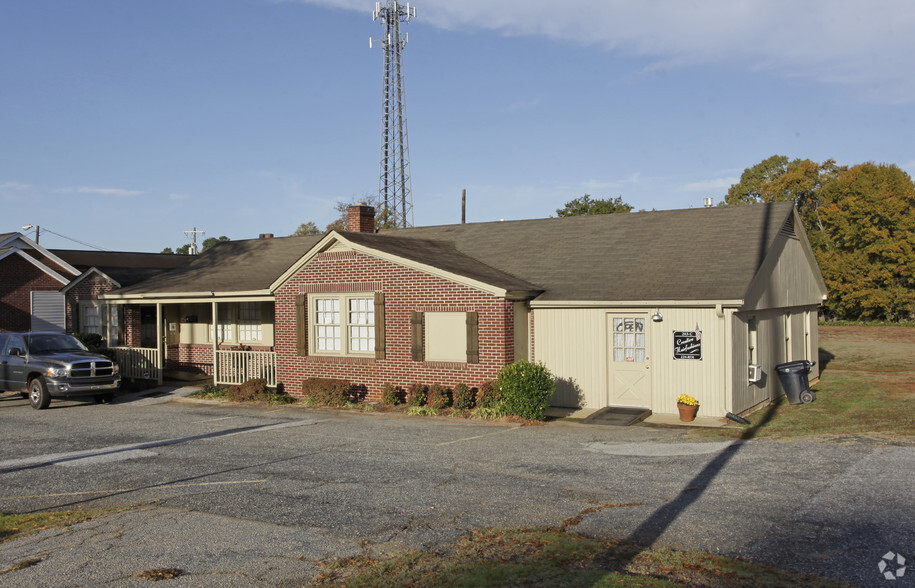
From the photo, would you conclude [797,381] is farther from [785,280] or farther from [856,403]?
[785,280]

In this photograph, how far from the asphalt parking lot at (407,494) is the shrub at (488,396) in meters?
0.93

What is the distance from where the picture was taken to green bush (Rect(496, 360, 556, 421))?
606 inches

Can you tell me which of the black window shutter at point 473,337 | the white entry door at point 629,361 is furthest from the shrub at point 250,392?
the white entry door at point 629,361

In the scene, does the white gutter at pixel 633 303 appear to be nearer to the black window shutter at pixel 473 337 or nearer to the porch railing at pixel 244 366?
the black window shutter at pixel 473 337

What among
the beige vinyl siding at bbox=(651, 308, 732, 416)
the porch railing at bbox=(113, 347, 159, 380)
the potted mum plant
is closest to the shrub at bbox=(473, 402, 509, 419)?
the beige vinyl siding at bbox=(651, 308, 732, 416)

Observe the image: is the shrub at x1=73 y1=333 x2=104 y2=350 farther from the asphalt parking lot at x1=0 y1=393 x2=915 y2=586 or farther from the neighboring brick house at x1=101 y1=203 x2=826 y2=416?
the asphalt parking lot at x1=0 y1=393 x2=915 y2=586

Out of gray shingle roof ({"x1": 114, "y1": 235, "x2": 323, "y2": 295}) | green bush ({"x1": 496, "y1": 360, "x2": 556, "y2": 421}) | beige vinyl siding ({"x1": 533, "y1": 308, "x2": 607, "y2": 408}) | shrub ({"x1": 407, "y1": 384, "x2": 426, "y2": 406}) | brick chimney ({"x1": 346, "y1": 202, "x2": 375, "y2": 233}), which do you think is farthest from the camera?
brick chimney ({"x1": 346, "y1": 202, "x2": 375, "y2": 233})

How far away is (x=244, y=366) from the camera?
2125 cm

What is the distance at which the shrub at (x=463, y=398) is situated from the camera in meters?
16.6

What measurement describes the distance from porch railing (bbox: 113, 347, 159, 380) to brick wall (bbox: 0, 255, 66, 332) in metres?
4.85

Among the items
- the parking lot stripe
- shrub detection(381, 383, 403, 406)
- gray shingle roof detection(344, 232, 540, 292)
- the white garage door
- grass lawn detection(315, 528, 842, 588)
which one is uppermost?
gray shingle roof detection(344, 232, 540, 292)

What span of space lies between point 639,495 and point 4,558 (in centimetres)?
670

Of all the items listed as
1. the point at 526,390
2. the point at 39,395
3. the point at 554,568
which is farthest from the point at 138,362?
the point at 554,568

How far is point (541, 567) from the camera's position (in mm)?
6484
